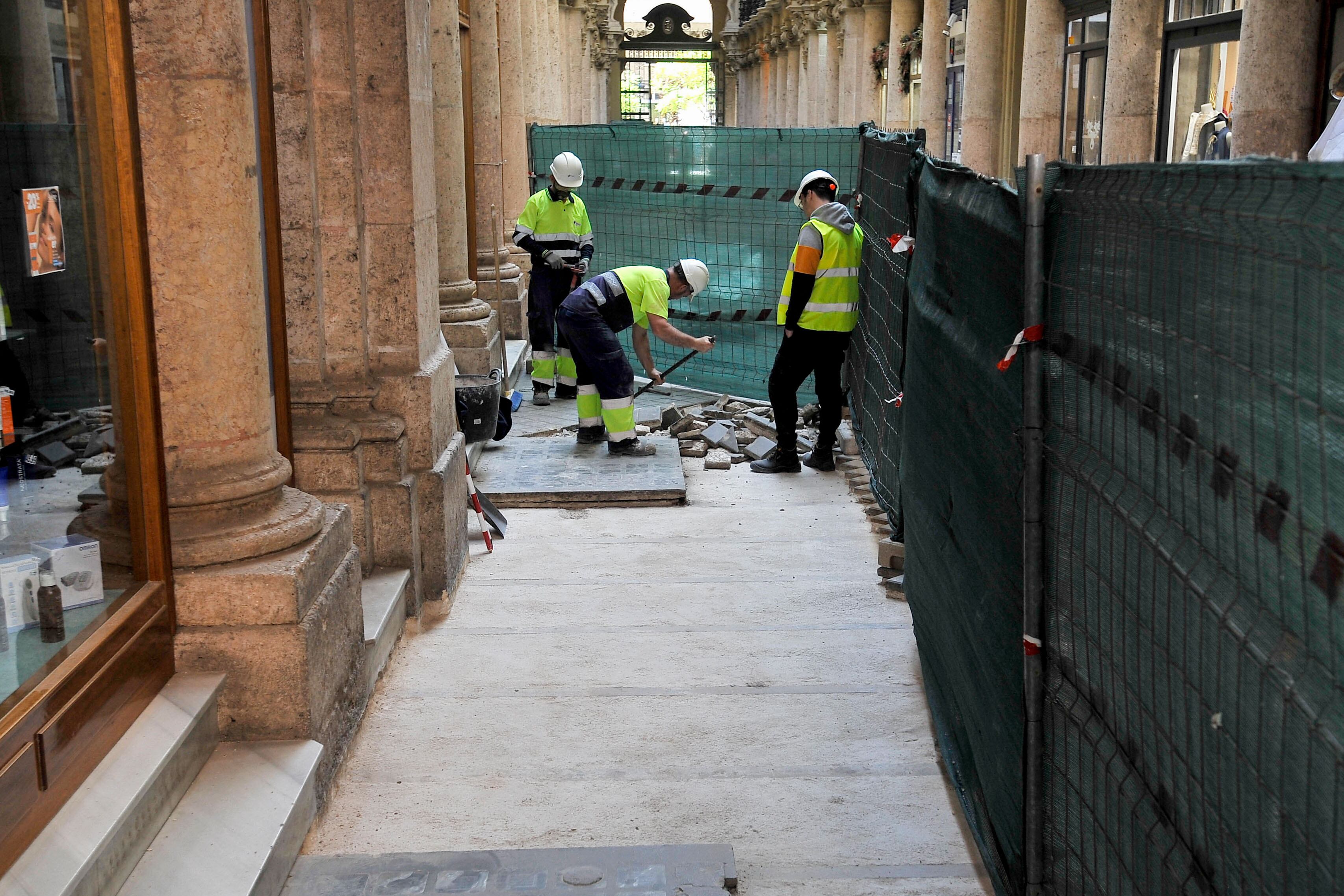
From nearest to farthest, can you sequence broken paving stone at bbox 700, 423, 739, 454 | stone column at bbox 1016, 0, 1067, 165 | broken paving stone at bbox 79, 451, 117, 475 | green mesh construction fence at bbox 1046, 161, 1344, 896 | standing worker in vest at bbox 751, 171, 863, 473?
1. green mesh construction fence at bbox 1046, 161, 1344, 896
2. broken paving stone at bbox 79, 451, 117, 475
3. standing worker in vest at bbox 751, 171, 863, 473
4. broken paving stone at bbox 700, 423, 739, 454
5. stone column at bbox 1016, 0, 1067, 165

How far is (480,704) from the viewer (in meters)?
4.75

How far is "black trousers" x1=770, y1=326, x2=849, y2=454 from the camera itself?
834cm

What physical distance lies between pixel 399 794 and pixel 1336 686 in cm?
309

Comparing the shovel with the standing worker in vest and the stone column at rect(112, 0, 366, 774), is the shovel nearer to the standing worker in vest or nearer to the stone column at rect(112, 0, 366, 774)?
the standing worker in vest

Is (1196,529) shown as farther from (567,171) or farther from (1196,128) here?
(1196,128)

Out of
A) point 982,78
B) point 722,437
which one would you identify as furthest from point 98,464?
point 982,78

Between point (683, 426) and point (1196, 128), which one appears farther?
point (1196, 128)

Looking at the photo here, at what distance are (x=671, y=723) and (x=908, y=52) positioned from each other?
2014 cm

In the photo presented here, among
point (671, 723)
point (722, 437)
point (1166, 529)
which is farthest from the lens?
point (722, 437)

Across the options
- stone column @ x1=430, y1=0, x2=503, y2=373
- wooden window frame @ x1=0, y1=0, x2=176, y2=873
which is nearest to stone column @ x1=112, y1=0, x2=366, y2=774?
wooden window frame @ x1=0, y1=0, x2=176, y2=873

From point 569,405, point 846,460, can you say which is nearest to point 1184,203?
point 846,460

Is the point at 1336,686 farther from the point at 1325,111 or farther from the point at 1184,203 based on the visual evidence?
the point at 1325,111

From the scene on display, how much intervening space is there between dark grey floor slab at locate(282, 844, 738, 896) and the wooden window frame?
2.16ft

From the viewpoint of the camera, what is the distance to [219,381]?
12.5 feet
